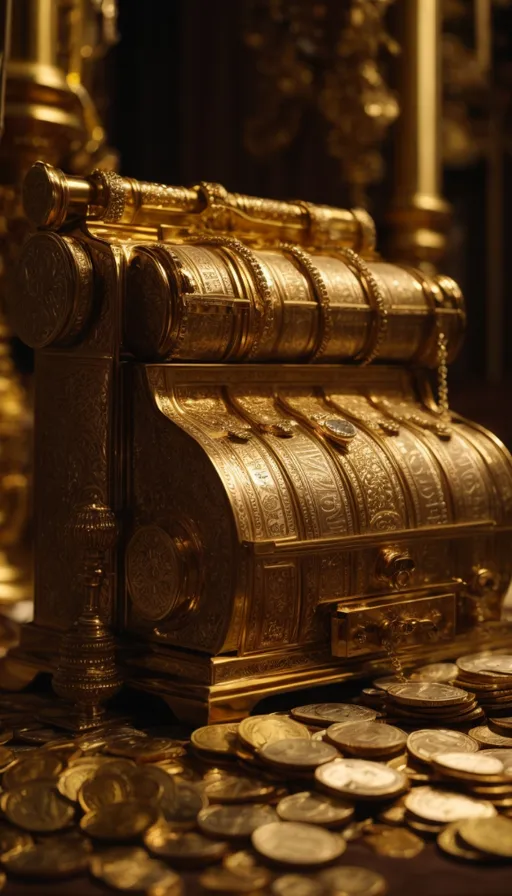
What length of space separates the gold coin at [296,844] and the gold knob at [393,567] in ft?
2.43

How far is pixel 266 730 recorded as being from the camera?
2.06 m

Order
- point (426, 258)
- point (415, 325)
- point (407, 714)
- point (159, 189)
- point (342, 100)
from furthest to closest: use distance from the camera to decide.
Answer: point (342, 100), point (426, 258), point (415, 325), point (159, 189), point (407, 714)

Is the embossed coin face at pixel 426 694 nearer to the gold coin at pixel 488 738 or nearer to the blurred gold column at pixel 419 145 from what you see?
the gold coin at pixel 488 738

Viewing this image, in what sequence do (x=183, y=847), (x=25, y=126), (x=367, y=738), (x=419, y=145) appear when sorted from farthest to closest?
(x=419, y=145) → (x=25, y=126) → (x=367, y=738) → (x=183, y=847)

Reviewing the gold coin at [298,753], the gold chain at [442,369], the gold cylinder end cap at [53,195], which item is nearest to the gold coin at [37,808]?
the gold coin at [298,753]

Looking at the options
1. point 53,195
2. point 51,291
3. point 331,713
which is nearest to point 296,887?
point 331,713

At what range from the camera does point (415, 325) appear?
109 inches

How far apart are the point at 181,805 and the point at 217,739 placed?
0.85 feet

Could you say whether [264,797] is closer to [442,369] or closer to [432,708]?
[432,708]

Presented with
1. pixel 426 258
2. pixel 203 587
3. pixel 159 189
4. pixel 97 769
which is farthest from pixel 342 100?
pixel 97 769

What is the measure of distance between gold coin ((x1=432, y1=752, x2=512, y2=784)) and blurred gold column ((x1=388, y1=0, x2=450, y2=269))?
2.28 meters

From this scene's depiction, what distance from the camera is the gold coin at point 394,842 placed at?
1.69 meters

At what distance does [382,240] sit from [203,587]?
13.7 ft

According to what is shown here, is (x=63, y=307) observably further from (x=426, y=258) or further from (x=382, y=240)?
(x=382, y=240)
